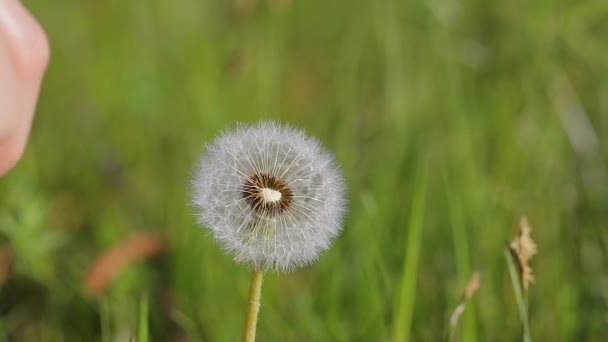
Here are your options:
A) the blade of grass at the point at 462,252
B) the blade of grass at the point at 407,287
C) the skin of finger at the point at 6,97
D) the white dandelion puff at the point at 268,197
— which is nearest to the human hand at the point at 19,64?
Answer: the skin of finger at the point at 6,97

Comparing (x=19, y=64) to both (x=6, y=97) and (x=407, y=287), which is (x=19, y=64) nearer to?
(x=6, y=97)

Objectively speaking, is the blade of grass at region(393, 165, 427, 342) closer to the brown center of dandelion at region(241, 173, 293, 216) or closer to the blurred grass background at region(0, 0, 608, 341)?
the blurred grass background at region(0, 0, 608, 341)


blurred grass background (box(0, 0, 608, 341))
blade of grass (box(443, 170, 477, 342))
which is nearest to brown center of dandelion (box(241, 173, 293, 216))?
blurred grass background (box(0, 0, 608, 341))

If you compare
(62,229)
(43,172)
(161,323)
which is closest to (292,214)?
(161,323)

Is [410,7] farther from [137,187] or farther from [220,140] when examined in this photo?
[220,140]

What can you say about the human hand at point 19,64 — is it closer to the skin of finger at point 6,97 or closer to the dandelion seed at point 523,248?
the skin of finger at point 6,97

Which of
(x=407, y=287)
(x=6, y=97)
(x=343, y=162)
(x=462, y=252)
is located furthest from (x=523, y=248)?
(x=343, y=162)
